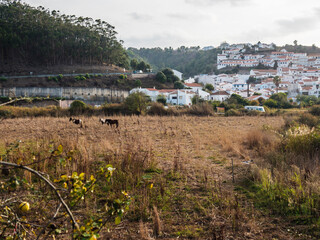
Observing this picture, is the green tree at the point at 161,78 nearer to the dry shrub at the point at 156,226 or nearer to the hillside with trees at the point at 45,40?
the hillside with trees at the point at 45,40

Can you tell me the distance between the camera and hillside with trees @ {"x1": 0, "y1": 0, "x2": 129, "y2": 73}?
62062 millimetres

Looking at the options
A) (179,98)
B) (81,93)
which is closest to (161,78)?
(179,98)

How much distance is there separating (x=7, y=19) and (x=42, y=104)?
1486 inches

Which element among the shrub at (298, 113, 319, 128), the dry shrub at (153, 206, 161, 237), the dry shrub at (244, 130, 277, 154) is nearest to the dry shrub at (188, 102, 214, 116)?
the shrub at (298, 113, 319, 128)

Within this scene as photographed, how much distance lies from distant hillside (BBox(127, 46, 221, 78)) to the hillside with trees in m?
61.0

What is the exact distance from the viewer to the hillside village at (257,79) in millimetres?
59906

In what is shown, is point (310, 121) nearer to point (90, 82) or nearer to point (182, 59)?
point (90, 82)

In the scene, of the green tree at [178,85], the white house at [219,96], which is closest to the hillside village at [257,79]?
the white house at [219,96]

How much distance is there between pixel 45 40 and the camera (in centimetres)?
6438

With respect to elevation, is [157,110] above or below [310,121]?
below

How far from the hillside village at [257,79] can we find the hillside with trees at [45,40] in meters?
23.2

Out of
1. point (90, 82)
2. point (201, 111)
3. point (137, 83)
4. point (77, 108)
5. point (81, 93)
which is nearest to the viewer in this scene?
point (77, 108)

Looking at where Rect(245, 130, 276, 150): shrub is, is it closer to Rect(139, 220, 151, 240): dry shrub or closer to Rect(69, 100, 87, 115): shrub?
Rect(139, 220, 151, 240): dry shrub

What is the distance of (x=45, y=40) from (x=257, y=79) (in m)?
74.1
